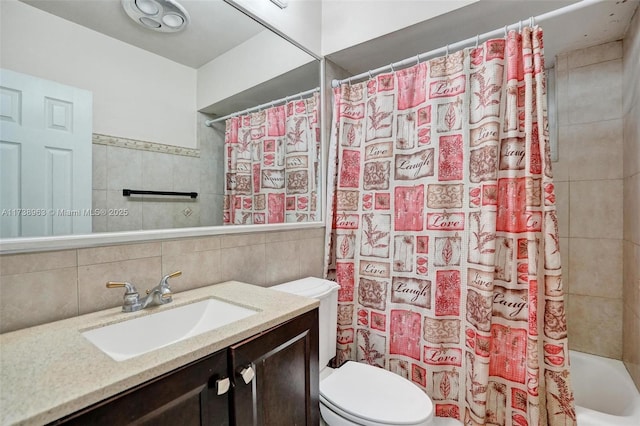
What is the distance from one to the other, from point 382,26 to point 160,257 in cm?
167

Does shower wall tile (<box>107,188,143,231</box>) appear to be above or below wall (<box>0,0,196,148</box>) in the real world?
below

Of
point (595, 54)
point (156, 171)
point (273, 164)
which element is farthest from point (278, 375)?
point (595, 54)

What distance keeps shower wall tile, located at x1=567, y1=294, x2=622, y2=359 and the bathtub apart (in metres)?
0.05

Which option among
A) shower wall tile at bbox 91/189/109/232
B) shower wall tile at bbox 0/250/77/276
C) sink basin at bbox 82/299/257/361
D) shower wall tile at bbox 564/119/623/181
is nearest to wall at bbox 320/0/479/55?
shower wall tile at bbox 564/119/623/181

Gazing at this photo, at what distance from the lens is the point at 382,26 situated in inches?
65.8

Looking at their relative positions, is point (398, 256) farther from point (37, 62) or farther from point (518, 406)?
point (37, 62)

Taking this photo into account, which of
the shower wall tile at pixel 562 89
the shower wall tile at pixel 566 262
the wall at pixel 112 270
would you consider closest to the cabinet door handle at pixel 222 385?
the wall at pixel 112 270

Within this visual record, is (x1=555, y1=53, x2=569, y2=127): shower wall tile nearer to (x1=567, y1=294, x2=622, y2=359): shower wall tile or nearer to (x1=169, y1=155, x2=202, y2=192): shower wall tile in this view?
(x1=567, y1=294, x2=622, y2=359): shower wall tile

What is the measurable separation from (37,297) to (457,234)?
169cm

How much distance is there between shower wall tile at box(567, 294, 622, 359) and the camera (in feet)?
5.57

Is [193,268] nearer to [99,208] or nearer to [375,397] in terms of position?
[99,208]

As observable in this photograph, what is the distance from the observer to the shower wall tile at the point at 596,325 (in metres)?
1.70

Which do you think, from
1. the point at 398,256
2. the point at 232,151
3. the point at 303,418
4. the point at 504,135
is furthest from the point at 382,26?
the point at 303,418

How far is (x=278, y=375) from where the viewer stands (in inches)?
36.1
